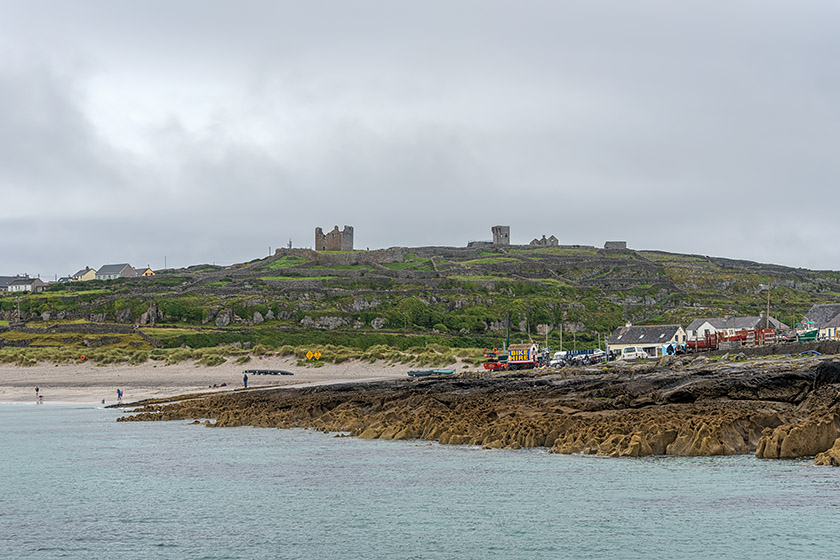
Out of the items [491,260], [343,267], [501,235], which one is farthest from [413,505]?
[501,235]

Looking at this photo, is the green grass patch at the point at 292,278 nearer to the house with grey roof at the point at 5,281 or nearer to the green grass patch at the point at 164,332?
the green grass patch at the point at 164,332

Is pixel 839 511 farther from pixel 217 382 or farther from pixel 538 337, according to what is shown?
pixel 538 337

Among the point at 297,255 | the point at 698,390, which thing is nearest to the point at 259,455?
the point at 698,390

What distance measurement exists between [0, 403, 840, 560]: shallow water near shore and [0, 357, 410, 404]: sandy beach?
27.0 m

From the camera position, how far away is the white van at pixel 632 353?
61.4m

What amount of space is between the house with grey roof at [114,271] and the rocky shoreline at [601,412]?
300 feet

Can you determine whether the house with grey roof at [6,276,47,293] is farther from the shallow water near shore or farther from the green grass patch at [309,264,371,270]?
the shallow water near shore

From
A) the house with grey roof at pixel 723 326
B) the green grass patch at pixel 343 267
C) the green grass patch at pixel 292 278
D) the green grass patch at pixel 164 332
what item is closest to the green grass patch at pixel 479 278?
the green grass patch at pixel 343 267

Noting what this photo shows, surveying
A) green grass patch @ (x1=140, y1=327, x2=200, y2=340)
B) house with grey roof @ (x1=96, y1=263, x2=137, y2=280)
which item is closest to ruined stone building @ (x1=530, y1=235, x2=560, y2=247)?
house with grey roof @ (x1=96, y1=263, x2=137, y2=280)

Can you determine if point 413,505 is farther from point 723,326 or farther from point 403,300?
point 403,300

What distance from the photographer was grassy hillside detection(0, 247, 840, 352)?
261ft

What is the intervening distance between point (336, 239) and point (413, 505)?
376 ft

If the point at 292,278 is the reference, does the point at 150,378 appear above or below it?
below

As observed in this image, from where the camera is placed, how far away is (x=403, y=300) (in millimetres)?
94500
